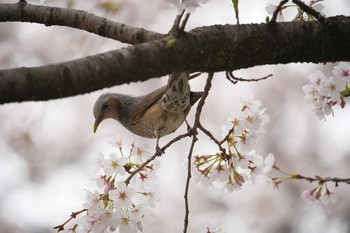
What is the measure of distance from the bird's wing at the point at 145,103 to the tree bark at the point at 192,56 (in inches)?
67.3

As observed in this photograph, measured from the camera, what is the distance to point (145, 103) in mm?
3742

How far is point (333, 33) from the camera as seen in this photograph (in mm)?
1905

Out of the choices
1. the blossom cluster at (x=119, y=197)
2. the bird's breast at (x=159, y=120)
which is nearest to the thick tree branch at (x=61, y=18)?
the blossom cluster at (x=119, y=197)

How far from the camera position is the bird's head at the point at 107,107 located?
381 cm

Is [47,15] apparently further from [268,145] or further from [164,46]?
[268,145]

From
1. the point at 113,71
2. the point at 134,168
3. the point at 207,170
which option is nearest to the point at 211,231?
the point at 207,170

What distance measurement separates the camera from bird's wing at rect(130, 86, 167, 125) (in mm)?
3601

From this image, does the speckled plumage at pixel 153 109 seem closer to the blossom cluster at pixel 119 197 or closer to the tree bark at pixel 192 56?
the blossom cluster at pixel 119 197

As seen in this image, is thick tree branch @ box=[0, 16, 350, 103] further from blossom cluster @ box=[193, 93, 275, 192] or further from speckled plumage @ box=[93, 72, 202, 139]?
speckled plumage @ box=[93, 72, 202, 139]

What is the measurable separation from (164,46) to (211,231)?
125cm

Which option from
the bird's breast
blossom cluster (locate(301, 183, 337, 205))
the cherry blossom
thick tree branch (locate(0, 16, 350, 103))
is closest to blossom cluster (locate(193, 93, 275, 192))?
blossom cluster (locate(301, 183, 337, 205))

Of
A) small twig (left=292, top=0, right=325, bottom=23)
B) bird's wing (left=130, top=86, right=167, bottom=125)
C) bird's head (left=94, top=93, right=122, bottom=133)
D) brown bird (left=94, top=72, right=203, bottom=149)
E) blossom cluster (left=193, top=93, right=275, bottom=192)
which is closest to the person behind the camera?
small twig (left=292, top=0, right=325, bottom=23)

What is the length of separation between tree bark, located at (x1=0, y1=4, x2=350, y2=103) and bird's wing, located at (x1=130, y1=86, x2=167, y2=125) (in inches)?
67.3

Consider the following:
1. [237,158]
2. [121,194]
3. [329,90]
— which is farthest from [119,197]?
[329,90]
